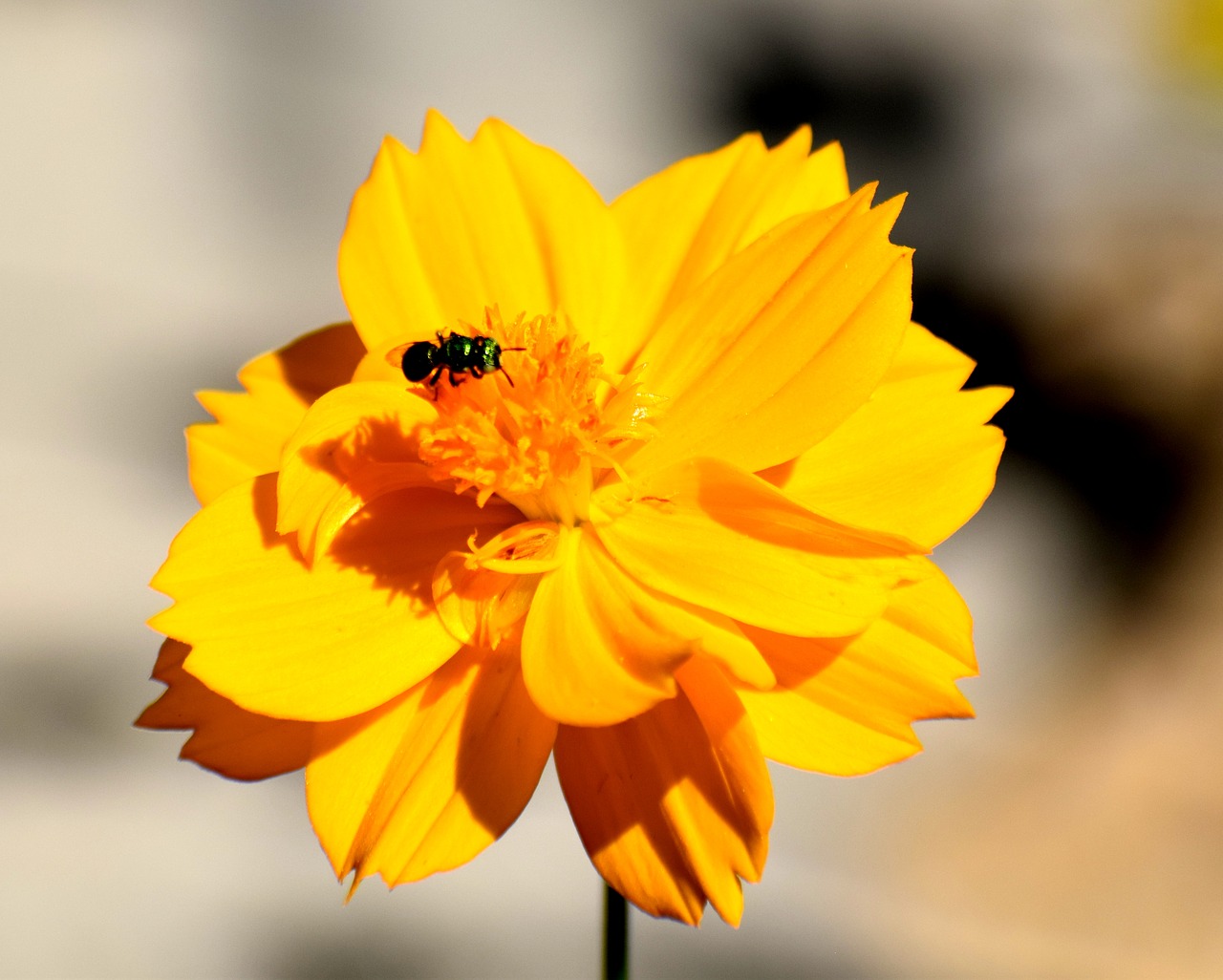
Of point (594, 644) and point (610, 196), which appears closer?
point (594, 644)

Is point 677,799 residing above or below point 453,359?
below

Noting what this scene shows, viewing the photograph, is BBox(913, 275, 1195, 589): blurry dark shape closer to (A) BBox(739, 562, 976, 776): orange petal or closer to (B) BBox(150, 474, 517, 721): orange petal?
(A) BBox(739, 562, 976, 776): orange petal

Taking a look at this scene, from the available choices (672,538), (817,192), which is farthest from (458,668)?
(817,192)

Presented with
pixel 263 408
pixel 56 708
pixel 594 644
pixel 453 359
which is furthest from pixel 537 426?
pixel 56 708

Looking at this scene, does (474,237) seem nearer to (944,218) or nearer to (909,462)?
(909,462)

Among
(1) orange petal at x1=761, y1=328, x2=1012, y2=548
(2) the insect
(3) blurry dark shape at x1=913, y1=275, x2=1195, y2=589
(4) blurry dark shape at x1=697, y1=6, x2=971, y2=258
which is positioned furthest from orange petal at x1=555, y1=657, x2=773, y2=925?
(4) blurry dark shape at x1=697, y1=6, x2=971, y2=258

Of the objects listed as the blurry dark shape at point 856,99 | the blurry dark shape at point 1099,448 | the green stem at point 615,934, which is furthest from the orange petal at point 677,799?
the blurry dark shape at point 856,99

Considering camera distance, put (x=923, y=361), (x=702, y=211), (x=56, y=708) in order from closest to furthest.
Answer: (x=923, y=361), (x=702, y=211), (x=56, y=708)
